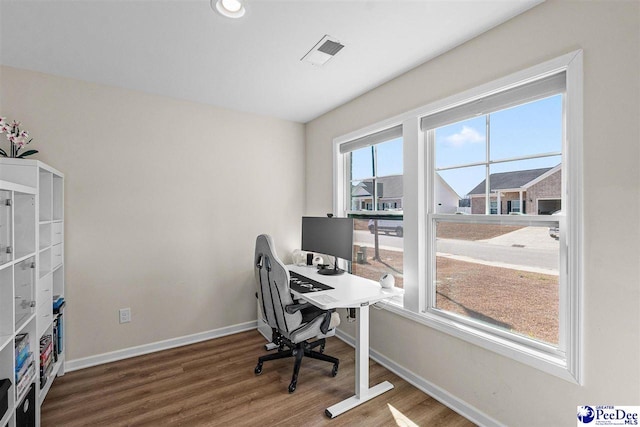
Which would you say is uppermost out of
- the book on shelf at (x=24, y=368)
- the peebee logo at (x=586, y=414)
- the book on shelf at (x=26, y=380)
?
the book on shelf at (x=24, y=368)

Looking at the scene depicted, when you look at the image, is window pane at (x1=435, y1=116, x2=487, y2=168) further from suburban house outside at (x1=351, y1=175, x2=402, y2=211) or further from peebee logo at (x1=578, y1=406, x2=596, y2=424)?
peebee logo at (x1=578, y1=406, x2=596, y2=424)

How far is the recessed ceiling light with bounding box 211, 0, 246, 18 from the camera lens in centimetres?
160

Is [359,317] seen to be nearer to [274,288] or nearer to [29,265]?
[274,288]

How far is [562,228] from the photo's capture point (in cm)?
159

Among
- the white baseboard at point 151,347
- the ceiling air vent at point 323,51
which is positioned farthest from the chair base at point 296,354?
the ceiling air vent at point 323,51

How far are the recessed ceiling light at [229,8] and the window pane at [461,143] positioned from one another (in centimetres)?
156

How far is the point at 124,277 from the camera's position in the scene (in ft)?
8.84

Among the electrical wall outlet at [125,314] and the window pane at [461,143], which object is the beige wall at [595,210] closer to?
the window pane at [461,143]

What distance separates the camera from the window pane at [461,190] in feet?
6.54

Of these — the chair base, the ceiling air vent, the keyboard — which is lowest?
the chair base

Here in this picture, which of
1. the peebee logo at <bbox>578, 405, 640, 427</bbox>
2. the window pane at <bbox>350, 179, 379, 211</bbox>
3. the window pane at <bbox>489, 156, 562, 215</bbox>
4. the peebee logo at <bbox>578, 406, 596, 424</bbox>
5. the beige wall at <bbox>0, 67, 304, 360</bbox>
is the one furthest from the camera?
the window pane at <bbox>350, 179, 379, 211</bbox>

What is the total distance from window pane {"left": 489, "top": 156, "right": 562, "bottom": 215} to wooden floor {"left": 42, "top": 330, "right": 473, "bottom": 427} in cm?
140

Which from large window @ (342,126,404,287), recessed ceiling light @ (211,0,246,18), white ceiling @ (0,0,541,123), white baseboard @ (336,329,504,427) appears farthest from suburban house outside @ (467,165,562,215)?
recessed ceiling light @ (211,0,246,18)

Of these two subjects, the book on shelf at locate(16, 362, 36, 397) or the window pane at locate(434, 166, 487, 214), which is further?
the window pane at locate(434, 166, 487, 214)
